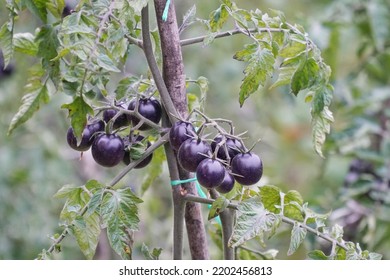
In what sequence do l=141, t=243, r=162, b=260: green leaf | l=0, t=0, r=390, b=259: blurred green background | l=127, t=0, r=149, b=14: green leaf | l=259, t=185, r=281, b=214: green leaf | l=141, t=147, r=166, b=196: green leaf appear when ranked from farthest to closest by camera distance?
l=0, t=0, r=390, b=259: blurred green background → l=141, t=147, r=166, b=196: green leaf → l=141, t=243, r=162, b=260: green leaf → l=259, t=185, r=281, b=214: green leaf → l=127, t=0, r=149, b=14: green leaf

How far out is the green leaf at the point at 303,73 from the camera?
1.17 metres

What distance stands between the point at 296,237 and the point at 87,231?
1.09 feet

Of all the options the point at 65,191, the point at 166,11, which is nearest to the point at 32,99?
the point at 65,191

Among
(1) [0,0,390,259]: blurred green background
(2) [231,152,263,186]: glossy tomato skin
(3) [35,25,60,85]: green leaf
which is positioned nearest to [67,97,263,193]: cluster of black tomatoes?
(2) [231,152,263,186]: glossy tomato skin

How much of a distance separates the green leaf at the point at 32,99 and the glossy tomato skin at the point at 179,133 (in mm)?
295

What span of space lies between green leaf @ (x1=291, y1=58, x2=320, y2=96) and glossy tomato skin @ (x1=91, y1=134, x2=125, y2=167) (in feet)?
0.98

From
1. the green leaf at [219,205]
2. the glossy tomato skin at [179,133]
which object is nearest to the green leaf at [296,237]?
the green leaf at [219,205]

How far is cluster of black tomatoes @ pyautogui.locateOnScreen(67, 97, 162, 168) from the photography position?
114 centimetres

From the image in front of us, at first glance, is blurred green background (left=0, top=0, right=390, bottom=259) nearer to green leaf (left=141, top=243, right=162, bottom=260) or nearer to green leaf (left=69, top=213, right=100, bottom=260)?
green leaf (left=141, top=243, right=162, bottom=260)

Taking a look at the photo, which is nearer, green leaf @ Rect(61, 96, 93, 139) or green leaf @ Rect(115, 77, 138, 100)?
green leaf @ Rect(61, 96, 93, 139)

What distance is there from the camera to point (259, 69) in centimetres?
111

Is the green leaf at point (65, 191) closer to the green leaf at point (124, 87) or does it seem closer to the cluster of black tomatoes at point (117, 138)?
the cluster of black tomatoes at point (117, 138)

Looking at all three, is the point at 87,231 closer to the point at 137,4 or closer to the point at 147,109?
the point at 147,109

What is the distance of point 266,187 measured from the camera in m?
1.16
